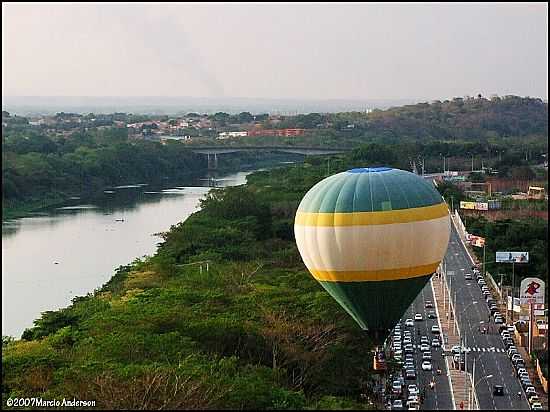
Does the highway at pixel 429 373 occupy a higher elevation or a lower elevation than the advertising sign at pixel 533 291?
lower

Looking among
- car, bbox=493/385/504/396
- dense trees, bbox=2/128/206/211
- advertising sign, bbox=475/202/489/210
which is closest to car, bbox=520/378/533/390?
car, bbox=493/385/504/396

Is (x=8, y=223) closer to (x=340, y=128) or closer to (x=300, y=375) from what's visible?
(x=300, y=375)

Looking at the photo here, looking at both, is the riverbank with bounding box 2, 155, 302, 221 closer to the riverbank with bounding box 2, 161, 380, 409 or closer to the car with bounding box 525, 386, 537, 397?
the riverbank with bounding box 2, 161, 380, 409

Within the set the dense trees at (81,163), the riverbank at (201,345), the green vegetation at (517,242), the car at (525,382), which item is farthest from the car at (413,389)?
the dense trees at (81,163)

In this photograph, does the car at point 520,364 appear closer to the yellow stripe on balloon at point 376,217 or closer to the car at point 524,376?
the car at point 524,376

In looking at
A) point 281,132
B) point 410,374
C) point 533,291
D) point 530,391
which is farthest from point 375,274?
point 281,132

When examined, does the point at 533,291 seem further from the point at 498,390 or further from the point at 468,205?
the point at 468,205
